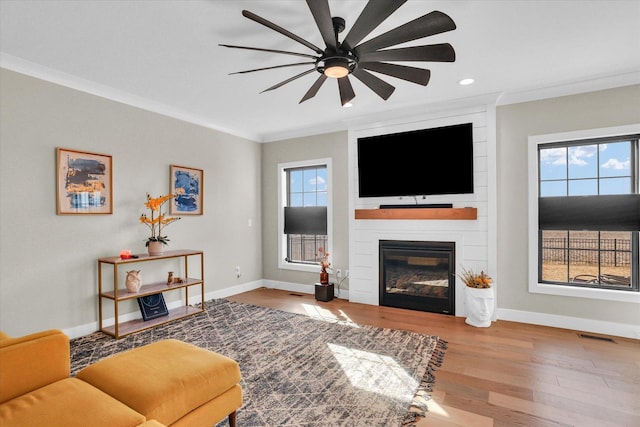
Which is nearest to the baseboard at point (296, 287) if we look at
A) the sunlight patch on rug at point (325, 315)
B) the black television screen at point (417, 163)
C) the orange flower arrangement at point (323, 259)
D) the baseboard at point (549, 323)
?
the orange flower arrangement at point (323, 259)

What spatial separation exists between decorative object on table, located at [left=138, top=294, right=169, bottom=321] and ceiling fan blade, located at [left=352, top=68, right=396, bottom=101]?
3.43 m

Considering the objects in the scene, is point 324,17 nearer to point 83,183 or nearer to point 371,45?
point 371,45

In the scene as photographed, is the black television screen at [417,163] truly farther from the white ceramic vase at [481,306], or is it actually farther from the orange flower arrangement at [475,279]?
the white ceramic vase at [481,306]

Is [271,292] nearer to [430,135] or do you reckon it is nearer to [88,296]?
[88,296]

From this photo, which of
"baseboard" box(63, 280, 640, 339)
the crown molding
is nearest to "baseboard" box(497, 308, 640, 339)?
"baseboard" box(63, 280, 640, 339)

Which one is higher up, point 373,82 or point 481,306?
point 373,82

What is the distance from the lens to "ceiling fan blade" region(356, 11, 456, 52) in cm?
171

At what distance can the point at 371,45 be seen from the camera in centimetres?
201

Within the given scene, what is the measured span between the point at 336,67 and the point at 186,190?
3152 millimetres

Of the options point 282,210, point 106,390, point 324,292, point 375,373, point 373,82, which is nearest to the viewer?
point 106,390

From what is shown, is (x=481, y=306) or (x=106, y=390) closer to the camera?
(x=106, y=390)

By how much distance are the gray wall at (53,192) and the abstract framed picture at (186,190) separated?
95 millimetres

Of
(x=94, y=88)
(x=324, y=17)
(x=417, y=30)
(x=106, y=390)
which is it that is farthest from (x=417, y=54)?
(x=94, y=88)

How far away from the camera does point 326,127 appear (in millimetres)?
5074
